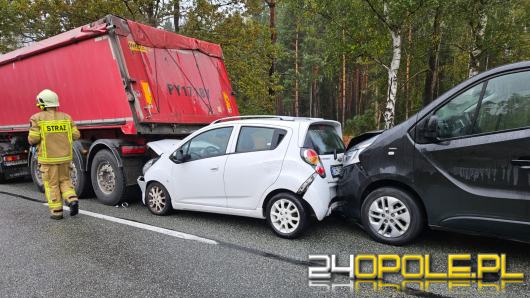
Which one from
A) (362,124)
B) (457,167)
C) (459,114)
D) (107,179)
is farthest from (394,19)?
(362,124)

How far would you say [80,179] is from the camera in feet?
22.5

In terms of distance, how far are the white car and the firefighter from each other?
1.32m

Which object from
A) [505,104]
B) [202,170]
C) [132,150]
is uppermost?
[505,104]

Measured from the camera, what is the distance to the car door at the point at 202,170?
16.4ft

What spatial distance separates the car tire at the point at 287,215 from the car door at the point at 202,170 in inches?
30.7

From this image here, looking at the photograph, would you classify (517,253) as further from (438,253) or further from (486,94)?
(486,94)

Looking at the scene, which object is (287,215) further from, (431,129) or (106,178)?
(106,178)

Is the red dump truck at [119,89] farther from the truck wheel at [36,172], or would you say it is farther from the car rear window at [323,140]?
the car rear window at [323,140]

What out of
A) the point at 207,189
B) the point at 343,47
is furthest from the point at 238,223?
the point at 343,47

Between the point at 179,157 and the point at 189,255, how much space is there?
176cm

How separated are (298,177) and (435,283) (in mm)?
1781

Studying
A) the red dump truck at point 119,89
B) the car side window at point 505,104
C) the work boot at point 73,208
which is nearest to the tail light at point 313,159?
the car side window at point 505,104

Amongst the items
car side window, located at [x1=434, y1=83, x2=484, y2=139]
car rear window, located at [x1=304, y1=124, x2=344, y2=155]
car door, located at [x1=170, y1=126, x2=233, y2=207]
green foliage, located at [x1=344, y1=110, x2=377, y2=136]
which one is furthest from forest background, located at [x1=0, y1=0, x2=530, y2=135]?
car door, located at [x1=170, y1=126, x2=233, y2=207]

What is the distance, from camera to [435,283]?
329 cm
